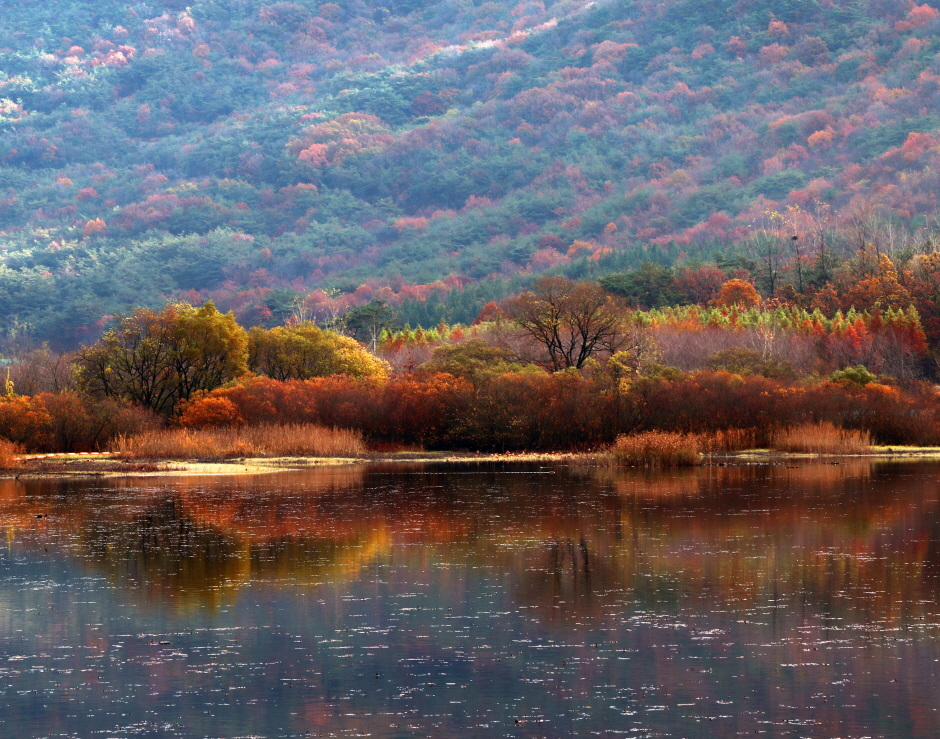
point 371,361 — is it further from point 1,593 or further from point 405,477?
point 1,593

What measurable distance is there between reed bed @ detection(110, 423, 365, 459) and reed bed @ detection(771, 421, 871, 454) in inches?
688

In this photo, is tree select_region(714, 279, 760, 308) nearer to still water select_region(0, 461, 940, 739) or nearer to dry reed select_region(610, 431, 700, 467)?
dry reed select_region(610, 431, 700, 467)

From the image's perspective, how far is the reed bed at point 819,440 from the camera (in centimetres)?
5275

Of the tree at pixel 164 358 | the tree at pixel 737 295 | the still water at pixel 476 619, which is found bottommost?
the still water at pixel 476 619

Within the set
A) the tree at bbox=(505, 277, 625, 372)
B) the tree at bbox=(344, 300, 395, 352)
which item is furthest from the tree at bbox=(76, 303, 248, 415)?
the tree at bbox=(344, 300, 395, 352)

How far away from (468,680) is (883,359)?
7785 centimetres

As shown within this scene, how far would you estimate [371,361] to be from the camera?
69.6 metres

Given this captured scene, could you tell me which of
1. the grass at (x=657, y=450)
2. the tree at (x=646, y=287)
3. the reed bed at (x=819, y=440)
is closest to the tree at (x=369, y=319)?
the tree at (x=646, y=287)

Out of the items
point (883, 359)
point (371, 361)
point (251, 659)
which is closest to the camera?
point (251, 659)

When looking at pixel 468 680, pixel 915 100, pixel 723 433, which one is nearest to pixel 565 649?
pixel 468 680

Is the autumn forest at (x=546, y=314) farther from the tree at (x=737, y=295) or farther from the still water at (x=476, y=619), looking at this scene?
the still water at (x=476, y=619)

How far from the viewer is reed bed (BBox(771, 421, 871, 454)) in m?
52.8

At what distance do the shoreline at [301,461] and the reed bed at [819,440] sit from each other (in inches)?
26.0

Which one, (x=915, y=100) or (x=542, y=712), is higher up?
(x=915, y=100)
